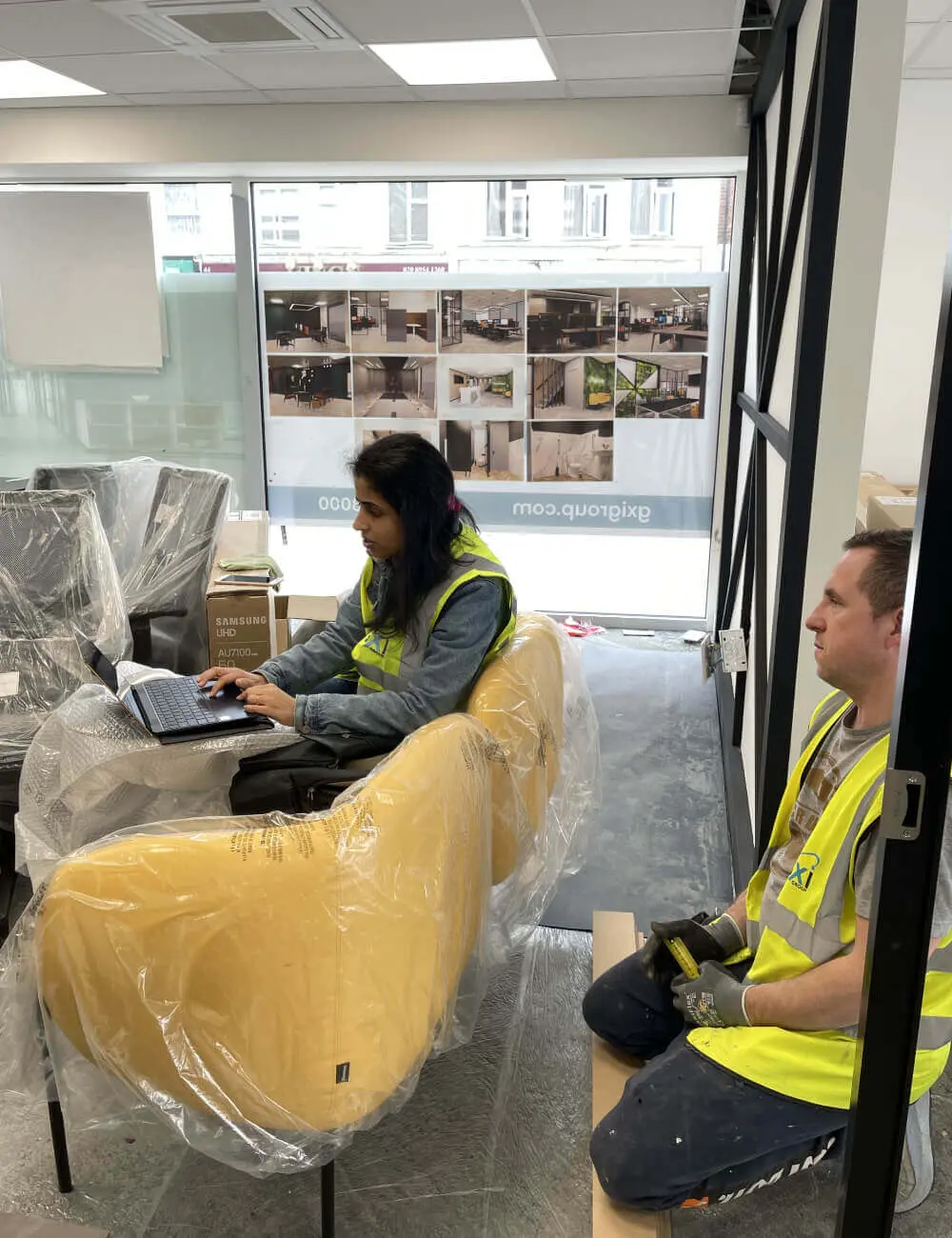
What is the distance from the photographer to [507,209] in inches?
185

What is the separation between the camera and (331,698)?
83.1 inches

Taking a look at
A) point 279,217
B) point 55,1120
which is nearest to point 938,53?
point 279,217

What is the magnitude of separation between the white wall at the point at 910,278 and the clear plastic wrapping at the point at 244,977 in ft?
11.0

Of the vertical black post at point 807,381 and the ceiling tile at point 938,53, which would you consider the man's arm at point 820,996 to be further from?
the ceiling tile at point 938,53

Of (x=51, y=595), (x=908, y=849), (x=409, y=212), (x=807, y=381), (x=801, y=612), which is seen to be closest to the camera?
(x=908, y=849)

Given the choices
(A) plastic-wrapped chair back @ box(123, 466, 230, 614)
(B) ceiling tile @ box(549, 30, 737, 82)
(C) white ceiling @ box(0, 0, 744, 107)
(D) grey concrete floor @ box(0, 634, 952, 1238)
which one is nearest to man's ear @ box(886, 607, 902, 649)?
(D) grey concrete floor @ box(0, 634, 952, 1238)

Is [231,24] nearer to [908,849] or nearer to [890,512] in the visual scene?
[890,512]

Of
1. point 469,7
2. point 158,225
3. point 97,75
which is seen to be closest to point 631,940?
point 469,7

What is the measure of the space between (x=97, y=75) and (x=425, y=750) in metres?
3.53

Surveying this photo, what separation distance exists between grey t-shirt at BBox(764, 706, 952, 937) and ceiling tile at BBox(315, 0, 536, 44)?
2.46 metres

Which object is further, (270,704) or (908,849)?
(270,704)

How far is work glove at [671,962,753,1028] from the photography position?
159 cm

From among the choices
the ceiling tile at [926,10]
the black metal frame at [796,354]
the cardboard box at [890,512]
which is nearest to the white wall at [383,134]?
the black metal frame at [796,354]

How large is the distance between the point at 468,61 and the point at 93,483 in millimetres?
2127
